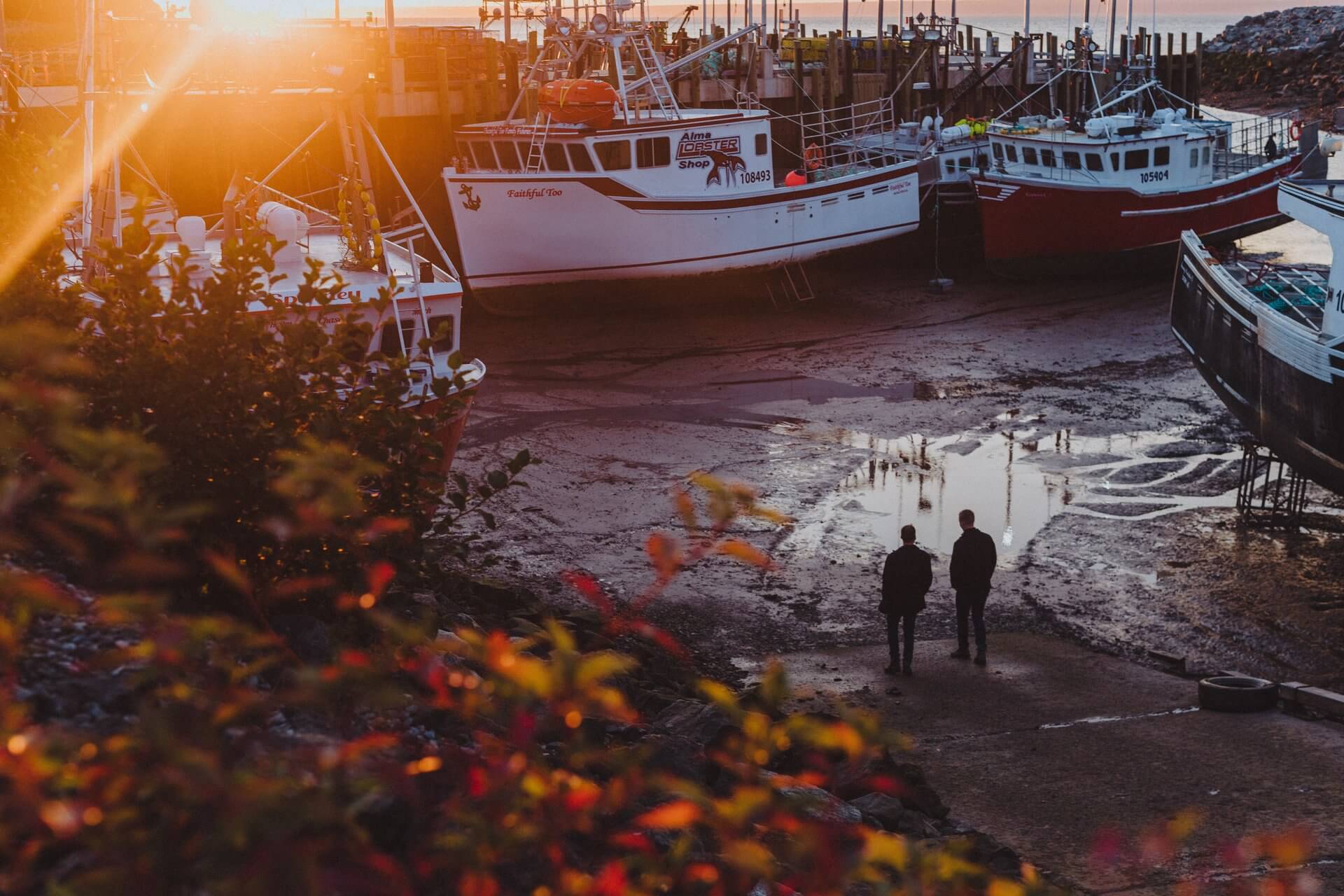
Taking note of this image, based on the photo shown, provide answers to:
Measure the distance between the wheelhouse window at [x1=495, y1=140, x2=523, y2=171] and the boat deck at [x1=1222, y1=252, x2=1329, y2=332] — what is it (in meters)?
12.0

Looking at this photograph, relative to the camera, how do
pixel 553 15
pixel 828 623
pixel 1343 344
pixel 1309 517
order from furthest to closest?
pixel 553 15
pixel 1309 517
pixel 1343 344
pixel 828 623

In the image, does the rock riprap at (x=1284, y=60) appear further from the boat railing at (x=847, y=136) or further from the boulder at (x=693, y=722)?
the boulder at (x=693, y=722)

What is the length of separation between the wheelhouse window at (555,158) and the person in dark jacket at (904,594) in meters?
15.1

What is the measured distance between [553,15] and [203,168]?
25.4 ft

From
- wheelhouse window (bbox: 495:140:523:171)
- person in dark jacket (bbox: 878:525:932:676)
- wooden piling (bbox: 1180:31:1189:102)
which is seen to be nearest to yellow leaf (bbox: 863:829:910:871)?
person in dark jacket (bbox: 878:525:932:676)

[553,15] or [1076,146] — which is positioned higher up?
[553,15]

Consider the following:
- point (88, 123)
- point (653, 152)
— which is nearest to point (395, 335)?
point (88, 123)

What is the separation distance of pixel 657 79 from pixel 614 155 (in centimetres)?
261

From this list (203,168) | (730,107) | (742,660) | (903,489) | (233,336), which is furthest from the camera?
(730,107)

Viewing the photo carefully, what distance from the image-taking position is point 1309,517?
13.3 m

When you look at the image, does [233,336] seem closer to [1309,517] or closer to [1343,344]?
[1343,344]

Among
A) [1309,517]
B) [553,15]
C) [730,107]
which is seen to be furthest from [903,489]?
[730,107]

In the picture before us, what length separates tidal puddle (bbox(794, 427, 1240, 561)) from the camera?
530 inches

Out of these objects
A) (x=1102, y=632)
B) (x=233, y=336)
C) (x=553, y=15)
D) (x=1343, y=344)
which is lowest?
(x=1102, y=632)
